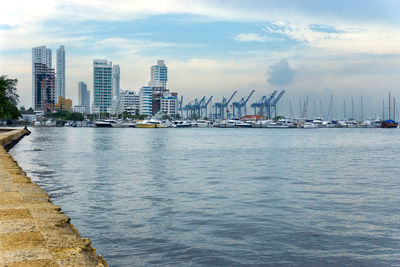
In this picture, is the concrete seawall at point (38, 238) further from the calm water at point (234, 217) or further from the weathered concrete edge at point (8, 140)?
the weathered concrete edge at point (8, 140)

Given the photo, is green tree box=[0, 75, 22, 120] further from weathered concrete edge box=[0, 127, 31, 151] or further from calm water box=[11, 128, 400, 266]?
calm water box=[11, 128, 400, 266]

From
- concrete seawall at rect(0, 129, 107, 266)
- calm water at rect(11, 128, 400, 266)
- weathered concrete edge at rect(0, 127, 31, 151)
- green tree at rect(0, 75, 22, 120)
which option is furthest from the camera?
green tree at rect(0, 75, 22, 120)

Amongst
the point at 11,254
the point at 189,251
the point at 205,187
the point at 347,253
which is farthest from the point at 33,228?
the point at 205,187

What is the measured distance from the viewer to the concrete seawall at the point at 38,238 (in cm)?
587

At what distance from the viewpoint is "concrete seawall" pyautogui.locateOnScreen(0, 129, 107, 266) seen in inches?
231

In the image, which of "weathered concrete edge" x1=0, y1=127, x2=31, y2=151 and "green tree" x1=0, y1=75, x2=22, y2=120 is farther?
"green tree" x1=0, y1=75, x2=22, y2=120

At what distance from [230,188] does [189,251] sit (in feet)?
32.2

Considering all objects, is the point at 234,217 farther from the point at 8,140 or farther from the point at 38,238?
the point at 8,140

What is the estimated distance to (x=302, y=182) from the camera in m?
21.8

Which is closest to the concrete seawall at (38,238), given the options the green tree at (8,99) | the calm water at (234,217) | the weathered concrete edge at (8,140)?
the calm water at (234,217)

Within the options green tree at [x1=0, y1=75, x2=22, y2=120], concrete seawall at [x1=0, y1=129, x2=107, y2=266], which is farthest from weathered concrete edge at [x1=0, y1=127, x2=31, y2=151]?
concrete seawall at [x1=0, y1=129, x2=107, y2=266]

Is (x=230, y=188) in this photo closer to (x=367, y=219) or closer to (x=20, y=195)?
(x=367, y=219)

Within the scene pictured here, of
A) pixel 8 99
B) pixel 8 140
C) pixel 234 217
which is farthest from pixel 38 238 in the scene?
pixel 8 99

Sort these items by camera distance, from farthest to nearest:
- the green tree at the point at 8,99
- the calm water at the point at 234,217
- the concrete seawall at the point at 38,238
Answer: the green tree at the point at 8,99
the calm water at the point at 234,217
the concrete seawall at the point at 38,238
